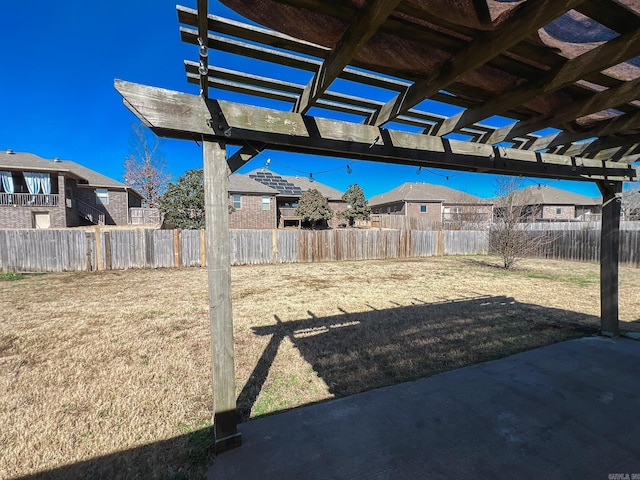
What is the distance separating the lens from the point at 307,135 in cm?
225

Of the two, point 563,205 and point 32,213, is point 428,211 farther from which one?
point 32,213

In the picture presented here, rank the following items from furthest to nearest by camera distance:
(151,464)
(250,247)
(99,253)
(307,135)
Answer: (250,247) → (99,253) → (307,135) → (151,464)

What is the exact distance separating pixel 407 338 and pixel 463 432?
215cm

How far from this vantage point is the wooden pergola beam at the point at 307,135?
1.88 metres

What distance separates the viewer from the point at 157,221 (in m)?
23.6

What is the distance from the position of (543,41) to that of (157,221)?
26.5 m

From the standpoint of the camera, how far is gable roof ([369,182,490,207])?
98.6ft

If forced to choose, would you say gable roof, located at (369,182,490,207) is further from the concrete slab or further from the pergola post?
the concrete slab

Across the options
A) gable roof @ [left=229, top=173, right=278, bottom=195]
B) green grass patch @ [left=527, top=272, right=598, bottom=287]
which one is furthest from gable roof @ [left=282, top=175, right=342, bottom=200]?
green grass patch @ [left=527, top=272, right=598, bottom=287]

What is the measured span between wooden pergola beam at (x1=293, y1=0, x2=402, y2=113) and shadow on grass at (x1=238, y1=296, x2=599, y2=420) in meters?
2.79

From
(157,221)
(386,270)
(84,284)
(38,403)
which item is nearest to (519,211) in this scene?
(386,270)

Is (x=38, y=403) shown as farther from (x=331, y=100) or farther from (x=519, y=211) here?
(x=519, y=211)

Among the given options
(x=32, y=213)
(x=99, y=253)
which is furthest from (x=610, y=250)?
(x=32, y=213)

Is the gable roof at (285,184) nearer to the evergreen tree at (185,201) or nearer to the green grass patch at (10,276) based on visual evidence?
the evergreen tree at (185,201)
